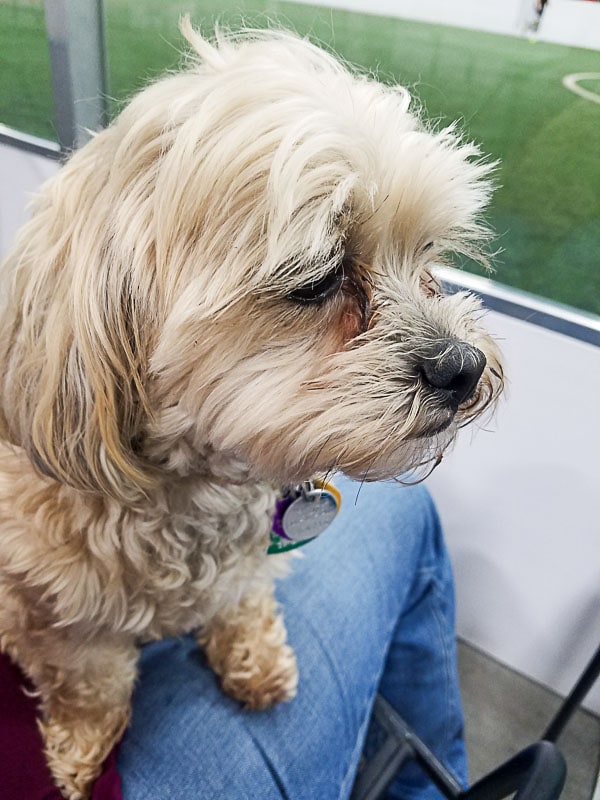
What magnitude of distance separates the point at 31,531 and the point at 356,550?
48 centimetres

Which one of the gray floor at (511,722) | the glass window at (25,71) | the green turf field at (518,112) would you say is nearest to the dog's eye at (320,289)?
the green turf field at (518,112)

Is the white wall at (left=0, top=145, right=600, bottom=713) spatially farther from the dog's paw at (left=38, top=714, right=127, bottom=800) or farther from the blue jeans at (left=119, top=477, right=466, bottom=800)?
the dog's paw at (left=38, top=714, right=127, bottom=800)

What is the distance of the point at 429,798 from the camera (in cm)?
97

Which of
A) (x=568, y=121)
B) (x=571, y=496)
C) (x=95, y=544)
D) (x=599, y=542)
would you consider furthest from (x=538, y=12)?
(x=95, y=544)

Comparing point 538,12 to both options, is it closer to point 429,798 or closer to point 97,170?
point 97,170

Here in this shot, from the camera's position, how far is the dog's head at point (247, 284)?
0.44 m

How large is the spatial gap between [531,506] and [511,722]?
51cm

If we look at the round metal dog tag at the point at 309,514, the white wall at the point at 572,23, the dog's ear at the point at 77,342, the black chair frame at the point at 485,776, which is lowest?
the black chair frame at the point at 485,776

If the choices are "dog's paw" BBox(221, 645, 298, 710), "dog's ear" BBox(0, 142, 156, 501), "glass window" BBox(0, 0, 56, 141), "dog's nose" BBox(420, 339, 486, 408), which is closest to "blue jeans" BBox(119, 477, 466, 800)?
"dog's paw" BBox(221, 645, 298, 710)

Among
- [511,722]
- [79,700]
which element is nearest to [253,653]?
[79,700]

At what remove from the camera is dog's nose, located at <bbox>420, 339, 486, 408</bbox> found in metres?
0.49

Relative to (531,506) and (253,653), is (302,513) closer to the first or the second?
(253,653)

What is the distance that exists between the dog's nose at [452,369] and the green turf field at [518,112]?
66cm

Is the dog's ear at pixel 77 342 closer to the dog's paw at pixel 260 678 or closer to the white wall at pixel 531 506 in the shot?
the dog's paw at pixel 260 678
